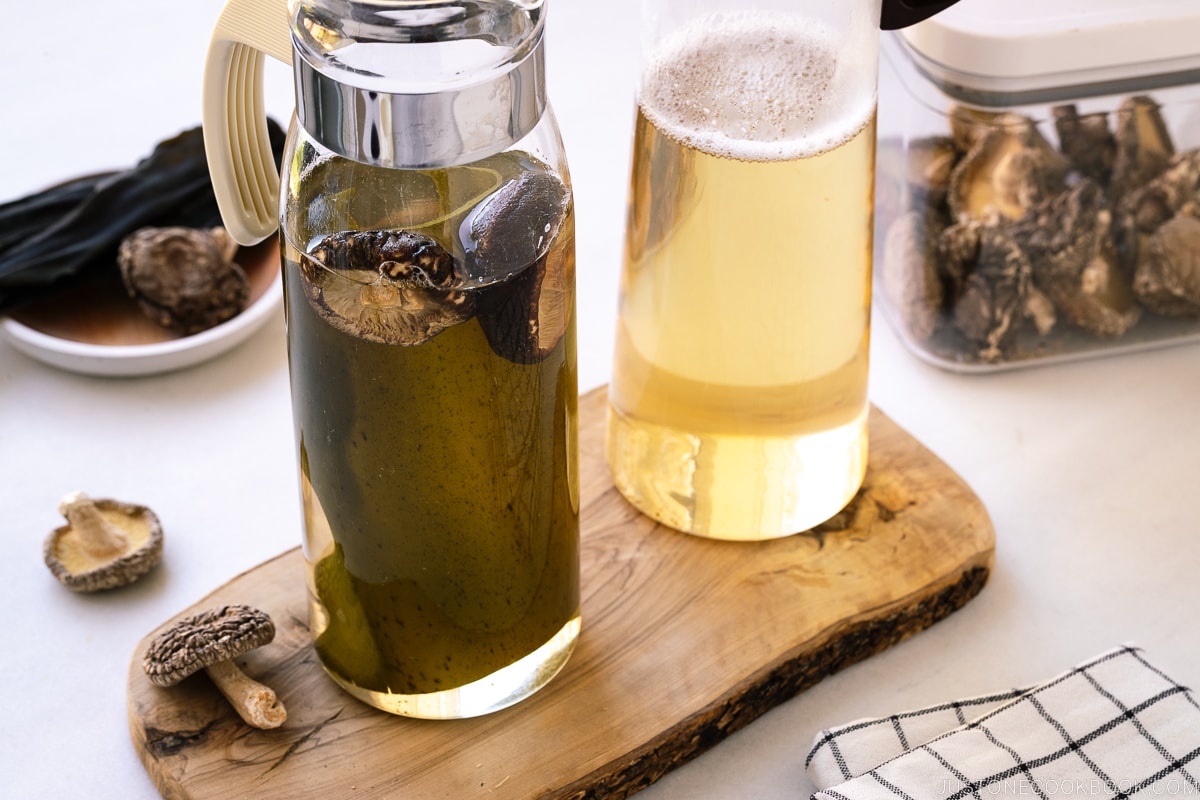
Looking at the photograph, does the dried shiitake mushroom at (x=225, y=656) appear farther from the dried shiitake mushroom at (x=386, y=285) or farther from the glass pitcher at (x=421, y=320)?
the dried shiitake mushroom at (x=386, y=285)

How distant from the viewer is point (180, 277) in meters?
0.85

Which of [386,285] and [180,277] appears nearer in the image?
[386,285]

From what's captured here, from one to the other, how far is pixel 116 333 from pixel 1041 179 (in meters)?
0.59

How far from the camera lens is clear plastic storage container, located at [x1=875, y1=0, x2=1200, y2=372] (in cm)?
75

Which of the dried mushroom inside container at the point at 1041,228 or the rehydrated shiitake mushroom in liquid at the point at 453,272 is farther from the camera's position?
the dried mushroom inside container at the point at 1041,228

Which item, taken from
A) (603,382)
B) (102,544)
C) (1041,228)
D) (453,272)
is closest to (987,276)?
(1041,228)

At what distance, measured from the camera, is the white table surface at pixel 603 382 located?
67cm

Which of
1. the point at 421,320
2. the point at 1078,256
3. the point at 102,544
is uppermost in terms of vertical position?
the point at 421,320

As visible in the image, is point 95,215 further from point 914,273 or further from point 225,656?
point 914,273

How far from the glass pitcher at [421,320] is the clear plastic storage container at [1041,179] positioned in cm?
32

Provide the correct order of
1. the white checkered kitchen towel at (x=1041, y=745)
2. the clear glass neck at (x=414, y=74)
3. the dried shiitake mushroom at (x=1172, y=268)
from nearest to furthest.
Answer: the clear glass neck at (x=414, y=74)
the white checkered kitchen towel at (x=1041, y=745)
the dried shiitake mushroom at (x=1172, y=268)

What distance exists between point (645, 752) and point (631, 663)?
0.05 metres

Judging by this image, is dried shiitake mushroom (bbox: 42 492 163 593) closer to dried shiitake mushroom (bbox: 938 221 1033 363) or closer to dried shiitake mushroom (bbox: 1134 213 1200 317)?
dried shiitake mushroom (bbox: 938 221 1033 363)

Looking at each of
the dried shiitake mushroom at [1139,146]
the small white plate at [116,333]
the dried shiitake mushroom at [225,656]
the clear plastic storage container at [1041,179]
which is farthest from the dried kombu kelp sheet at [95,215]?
the dried shiitake mushroom at [1139,146]
